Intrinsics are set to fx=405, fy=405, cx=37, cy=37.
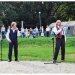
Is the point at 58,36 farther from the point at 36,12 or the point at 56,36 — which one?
the point at 36,12

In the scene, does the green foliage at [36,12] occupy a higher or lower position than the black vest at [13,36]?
higher

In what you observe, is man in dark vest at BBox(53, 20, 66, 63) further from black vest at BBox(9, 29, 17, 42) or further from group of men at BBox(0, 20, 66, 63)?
black vest at BBox(9, 29, 17, 42)

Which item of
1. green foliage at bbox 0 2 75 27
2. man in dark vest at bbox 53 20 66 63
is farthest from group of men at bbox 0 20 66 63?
green foliage at bbox 0 2 75 27

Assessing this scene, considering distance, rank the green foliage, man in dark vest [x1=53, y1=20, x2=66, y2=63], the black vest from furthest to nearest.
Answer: the green foliage → the black vest → man in dark vest [x1=53, y1=20, x2=66, y2=63]

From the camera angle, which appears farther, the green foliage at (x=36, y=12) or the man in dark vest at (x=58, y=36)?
the green foliage at (x=36, y=12)

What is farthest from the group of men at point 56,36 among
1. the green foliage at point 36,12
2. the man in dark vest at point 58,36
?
the green foliage at point 36,12

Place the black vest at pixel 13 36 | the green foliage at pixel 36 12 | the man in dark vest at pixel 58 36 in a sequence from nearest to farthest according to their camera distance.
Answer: the man in dark vest at pixel 58 36, the black vest at pixel 13 36, the green foliage at pixel 36 12

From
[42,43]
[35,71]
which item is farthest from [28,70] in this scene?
[42,43]

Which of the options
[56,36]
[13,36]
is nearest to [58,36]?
[56,36]

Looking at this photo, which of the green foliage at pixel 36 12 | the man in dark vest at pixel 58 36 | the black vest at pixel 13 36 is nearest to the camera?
the man in dark vest at pixel 58 36

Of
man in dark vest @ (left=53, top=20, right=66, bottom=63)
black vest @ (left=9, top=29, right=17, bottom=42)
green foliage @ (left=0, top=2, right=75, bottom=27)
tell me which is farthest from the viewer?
green foliage @ (left=0, top=2, right=75, bottom=27)

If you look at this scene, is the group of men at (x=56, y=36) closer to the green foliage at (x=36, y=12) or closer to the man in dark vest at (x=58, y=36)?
the man in dark vest at (x=58, y=36)

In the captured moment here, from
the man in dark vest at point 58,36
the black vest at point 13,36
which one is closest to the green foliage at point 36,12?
the black vest at point 13,36

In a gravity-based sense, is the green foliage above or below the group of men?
above
